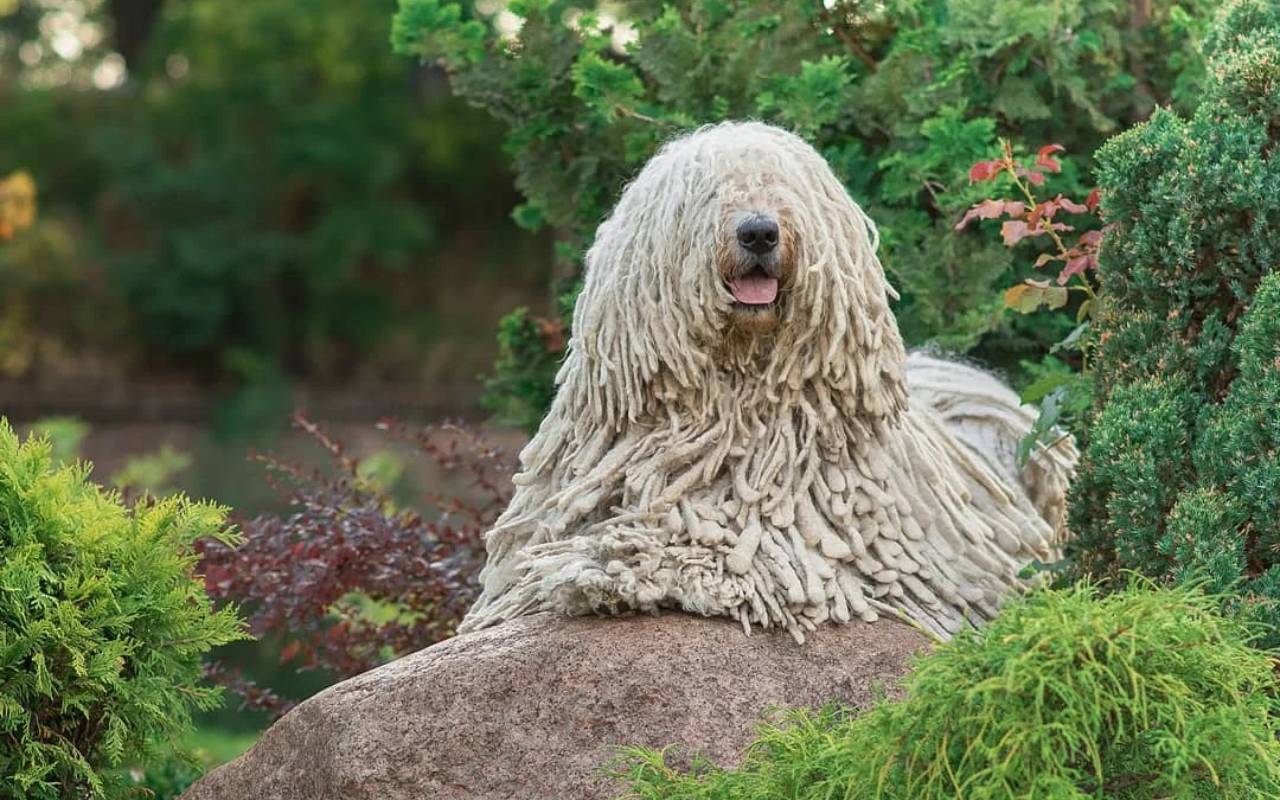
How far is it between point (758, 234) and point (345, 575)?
6.99 feet

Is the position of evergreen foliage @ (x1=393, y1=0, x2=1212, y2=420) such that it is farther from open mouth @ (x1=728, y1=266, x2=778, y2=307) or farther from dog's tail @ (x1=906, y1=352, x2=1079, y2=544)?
open mouth @ (x1=728, y1=266, x2=778, y2=307)

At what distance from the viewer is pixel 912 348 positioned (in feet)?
18.2

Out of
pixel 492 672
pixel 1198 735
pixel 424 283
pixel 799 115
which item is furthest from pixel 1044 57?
pixel 424 283

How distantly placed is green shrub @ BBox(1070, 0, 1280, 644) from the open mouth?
0.80 meters

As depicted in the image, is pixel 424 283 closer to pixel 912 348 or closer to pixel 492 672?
pixel 912 348

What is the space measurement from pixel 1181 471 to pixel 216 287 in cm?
1748

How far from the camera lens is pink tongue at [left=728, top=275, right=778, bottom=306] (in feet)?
12.7

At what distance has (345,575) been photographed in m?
5.45

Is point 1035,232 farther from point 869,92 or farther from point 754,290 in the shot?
point 869,92

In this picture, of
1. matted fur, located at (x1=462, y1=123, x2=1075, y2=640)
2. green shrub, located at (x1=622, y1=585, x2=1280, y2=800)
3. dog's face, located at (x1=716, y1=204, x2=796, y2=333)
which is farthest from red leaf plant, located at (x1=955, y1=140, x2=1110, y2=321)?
green shrub, located at (x1=622, y1=585, x2=1280, y2=800)

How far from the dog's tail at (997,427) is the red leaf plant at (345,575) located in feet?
4.72

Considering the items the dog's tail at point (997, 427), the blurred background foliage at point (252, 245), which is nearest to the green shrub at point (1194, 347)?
the dog's tail at point (997, 427)

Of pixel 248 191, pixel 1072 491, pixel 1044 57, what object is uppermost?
pixel 1044 57

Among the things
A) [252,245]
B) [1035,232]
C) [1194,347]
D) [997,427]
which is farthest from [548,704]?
[252,245]
